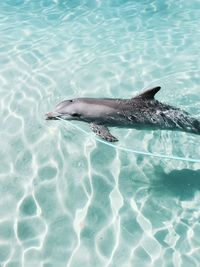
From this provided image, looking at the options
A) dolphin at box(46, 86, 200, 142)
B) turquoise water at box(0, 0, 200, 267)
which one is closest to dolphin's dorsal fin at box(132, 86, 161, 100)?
dolphin at box(46, 86, 200, 142)

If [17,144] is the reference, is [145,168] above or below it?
below

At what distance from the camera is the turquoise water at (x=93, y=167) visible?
225 inches

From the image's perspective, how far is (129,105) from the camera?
21.8 ft

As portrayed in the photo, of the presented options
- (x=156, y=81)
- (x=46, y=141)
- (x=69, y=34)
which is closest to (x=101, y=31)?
(x=69, y=34)

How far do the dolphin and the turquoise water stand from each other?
0.71 m

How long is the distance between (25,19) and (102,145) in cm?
889

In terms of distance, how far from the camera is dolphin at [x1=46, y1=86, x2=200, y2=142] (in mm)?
6621

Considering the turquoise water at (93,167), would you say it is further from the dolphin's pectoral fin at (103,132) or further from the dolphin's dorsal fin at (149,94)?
the dolphin's dorsal fin at (149,94)

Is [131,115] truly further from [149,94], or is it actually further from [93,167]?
[93,167]

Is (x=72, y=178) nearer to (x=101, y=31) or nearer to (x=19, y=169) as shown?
(x=19, y=169)

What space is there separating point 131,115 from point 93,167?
1.28 metres

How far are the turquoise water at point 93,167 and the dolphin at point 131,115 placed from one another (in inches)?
27.9

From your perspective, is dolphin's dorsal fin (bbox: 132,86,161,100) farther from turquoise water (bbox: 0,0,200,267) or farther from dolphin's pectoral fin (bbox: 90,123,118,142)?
turquoise water (bbox: 0,0,200,267)

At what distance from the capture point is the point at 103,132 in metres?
6.58
